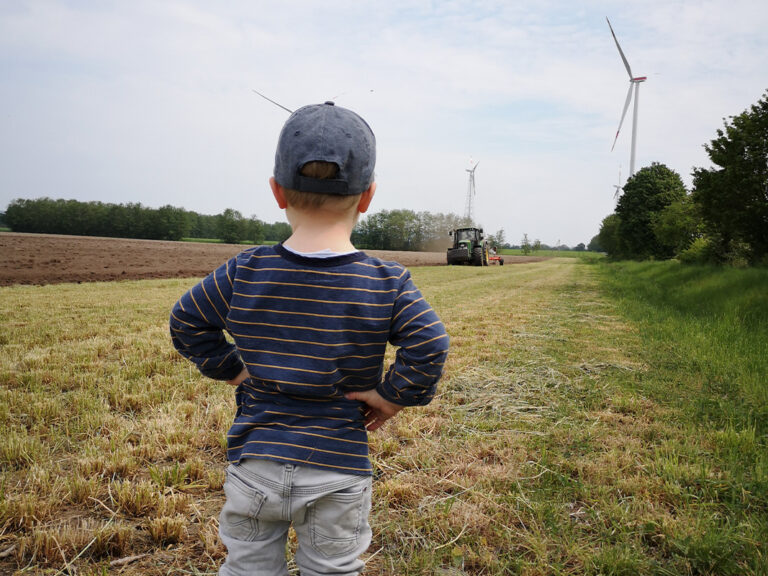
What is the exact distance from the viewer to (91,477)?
8.96 ft

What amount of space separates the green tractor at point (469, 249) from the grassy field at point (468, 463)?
28.2 m

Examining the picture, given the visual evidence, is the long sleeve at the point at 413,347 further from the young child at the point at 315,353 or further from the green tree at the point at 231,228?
the green tree at the point at 231,228

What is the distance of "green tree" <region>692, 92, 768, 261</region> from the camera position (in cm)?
1097

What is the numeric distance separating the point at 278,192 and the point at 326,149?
0.82 feet

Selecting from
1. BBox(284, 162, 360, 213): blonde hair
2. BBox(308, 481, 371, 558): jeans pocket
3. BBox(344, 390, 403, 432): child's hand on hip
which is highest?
BBox(284, 162, 360, 213): blonde hair

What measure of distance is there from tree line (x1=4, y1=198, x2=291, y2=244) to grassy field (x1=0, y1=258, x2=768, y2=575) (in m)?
51.4

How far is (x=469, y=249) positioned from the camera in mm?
34719

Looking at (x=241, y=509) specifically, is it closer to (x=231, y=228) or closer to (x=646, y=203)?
Answer: (x=646, y=203)

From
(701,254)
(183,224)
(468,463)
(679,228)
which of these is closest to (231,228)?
(183,224)

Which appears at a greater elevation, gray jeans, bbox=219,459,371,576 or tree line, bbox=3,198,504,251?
tree line, bbox=3,198,504,251

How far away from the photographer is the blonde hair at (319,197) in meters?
1.42

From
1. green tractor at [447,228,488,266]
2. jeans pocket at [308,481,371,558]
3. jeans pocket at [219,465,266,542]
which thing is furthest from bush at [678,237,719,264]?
jeans pocket at [219,465,266,542]

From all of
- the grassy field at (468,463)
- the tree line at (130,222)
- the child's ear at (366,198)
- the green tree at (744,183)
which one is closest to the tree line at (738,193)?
the green tree at (744,183)

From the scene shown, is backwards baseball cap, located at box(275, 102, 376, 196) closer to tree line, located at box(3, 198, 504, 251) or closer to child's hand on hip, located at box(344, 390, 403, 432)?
child's hand on hip, located at box(344, 390, 403, 432)
